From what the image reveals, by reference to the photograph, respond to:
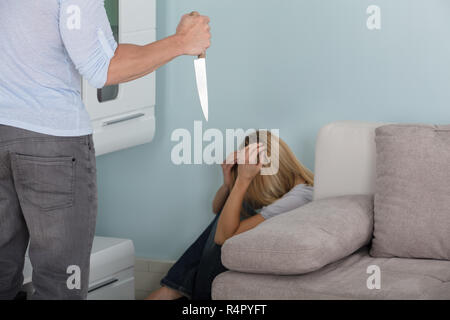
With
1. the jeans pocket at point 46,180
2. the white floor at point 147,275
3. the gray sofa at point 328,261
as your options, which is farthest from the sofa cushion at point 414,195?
the white floor at point 147,275

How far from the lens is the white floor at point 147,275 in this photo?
10.5 ft

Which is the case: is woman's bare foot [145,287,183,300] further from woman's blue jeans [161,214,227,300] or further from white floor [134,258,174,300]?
white floor [134,258,174,300]

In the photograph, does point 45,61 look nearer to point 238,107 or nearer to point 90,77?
point 90,77

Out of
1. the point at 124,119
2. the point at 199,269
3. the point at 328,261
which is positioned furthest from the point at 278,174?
the point at 328,261

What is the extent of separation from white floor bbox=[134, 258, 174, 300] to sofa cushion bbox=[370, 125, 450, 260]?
1201 millimetres

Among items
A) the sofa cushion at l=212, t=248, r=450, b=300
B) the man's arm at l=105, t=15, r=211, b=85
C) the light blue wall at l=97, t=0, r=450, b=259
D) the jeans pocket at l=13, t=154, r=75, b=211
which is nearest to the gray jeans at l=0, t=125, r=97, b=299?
Answer: the jeans pocket at l=13, t=154, r=75, b=211

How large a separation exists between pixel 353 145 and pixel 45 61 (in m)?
1.27

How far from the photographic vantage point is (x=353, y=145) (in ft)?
8.18

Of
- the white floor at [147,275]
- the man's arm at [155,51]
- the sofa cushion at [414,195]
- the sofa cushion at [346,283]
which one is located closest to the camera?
the man's arm at [155,51]

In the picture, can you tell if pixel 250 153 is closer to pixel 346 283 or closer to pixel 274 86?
pixel 274 86

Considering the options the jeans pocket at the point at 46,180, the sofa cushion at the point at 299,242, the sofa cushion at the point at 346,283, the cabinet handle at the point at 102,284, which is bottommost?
the cabinet handle at the point at 102,284

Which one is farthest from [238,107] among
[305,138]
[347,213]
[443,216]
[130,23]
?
[443,216]

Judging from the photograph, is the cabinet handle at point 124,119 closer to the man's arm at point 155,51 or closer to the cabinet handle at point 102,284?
the cabinet handle at point 102,284

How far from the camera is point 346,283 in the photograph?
1980 millimetres
